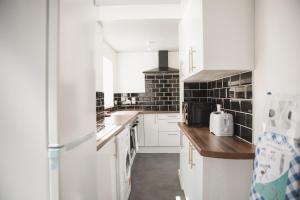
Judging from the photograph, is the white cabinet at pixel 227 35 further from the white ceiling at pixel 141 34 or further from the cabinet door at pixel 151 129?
the cabinet door at pixel 151 129

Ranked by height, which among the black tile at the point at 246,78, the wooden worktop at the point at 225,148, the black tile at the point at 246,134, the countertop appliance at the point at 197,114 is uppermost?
the black tile at the point at 246,78

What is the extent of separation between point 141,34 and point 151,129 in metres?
1.96

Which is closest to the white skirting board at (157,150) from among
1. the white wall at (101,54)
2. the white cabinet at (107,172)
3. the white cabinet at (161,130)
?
the white cabinet at (161,130)

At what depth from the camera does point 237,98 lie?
1792 mm

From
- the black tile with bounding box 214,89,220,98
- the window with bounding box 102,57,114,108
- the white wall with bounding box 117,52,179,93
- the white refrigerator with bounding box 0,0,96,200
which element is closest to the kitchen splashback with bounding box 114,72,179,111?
the white wall with bounding box 117,52,179,93

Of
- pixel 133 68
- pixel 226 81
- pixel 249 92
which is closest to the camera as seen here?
pixel 249 92

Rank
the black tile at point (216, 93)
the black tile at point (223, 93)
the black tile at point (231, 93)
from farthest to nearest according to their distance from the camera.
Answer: the black tile at point (216, 93) → the black tile at point (223, 93) → the black tile at point (231, 93)

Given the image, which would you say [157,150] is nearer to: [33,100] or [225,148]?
[225,148]

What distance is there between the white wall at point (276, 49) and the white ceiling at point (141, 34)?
180 cm

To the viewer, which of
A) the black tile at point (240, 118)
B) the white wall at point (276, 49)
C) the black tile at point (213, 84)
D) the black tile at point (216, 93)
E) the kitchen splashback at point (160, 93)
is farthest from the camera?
the kitchen splashback at point (160, 93)

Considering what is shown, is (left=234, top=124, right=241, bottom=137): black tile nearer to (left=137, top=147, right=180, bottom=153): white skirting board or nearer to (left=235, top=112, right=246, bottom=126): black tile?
(left=235, top=112, right=246, bottom=126): black tile

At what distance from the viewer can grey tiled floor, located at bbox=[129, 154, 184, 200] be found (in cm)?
265

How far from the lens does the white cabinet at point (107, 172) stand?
153 cm

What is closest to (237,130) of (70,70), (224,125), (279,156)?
(224,125)
